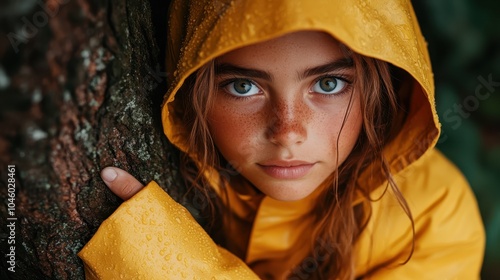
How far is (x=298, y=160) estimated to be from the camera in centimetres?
115

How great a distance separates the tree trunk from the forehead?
0.22 meters

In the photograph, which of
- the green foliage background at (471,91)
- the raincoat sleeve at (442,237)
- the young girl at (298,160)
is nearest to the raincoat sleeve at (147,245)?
the young girl at (298,160)

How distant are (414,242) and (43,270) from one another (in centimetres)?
84

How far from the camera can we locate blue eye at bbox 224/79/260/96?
1.12 meters

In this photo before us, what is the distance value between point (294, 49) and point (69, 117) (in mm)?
412

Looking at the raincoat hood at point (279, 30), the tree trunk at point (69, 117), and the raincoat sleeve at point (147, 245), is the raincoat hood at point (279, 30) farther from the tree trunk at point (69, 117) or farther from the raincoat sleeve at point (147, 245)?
the raincoat sleeve at point (147, 245)

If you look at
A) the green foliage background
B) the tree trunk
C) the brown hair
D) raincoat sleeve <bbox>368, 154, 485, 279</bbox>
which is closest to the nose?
the brown hair

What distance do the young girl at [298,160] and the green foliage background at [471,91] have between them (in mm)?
414

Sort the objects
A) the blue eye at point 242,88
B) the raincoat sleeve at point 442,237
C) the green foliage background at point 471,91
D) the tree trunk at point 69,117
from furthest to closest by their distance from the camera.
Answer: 1. the green foliage background at point 471,91
2. the raincoat sleeve at point 442,237
3. the blue eye at point 242,88
4. the tree trunk at point 69,117

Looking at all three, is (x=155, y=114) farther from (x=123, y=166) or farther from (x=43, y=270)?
(x=43, y=270)

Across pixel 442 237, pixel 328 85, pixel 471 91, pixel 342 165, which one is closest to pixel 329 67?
pixel 328 85

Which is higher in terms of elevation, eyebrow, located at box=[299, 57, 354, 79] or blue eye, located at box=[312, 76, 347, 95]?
eyebrow, located at box=[299, 57, 354, 79]

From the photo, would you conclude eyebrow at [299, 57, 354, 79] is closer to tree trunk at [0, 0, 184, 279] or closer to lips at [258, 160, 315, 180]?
lips at [258, 160, 315, 180]

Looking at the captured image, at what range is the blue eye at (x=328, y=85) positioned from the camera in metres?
1.12
